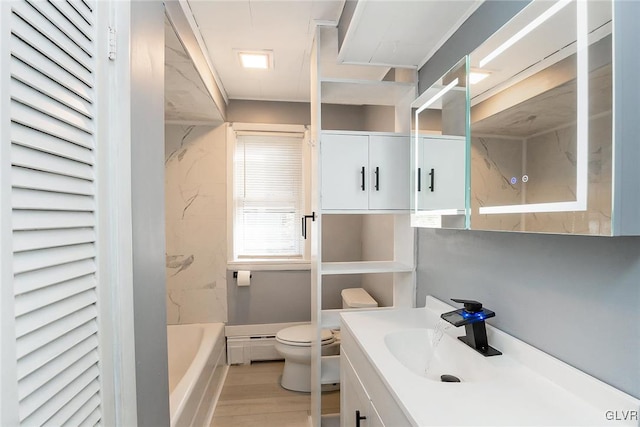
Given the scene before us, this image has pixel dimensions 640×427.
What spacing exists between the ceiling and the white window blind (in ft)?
2.24

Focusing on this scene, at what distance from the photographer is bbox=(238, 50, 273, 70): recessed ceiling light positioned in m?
2.21

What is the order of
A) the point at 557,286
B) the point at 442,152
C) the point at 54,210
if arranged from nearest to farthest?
1. the point at 54,210
2. the point at 557,286
3. the point at 442,152

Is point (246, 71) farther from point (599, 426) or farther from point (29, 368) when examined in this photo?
point (599, 426)

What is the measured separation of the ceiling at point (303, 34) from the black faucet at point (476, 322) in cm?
125

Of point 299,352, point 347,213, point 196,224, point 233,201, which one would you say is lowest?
point 299,352

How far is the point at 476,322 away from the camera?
3.83 ft

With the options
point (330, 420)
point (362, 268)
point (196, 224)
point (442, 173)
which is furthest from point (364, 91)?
point (330, 420)

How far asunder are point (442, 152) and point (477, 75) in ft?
1.17

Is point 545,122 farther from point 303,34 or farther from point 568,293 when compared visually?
point 303,34

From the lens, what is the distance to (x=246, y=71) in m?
2.51

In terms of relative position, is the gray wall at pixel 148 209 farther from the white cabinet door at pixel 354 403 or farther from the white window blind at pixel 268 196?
the white window blind at pixel 268 196

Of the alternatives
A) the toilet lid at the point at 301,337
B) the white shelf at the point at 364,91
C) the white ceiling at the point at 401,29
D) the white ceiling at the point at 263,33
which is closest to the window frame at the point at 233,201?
the white ceiling at the point at 263,33

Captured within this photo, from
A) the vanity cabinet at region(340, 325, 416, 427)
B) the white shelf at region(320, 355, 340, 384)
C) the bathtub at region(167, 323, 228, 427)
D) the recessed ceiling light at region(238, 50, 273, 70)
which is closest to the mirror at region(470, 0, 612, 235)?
the vanity cabinet at region(340, 325, 416, 427)

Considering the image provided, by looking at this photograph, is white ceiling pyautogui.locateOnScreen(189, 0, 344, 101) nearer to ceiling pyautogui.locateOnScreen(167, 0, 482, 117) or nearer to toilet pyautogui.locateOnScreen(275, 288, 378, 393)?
ceiling pyautogui.locateOnScreen(167, 0, 482, 117)
